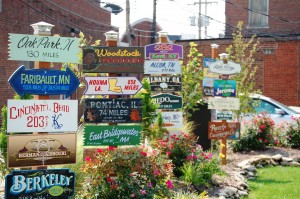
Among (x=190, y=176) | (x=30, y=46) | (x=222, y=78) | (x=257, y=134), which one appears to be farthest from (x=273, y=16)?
(x=30, y=46)

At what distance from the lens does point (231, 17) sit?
100 feet

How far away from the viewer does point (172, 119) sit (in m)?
10.8

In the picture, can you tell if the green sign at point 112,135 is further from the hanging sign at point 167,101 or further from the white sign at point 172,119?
the hanging sign at point 167,101

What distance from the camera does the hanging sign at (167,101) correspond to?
1089 cm

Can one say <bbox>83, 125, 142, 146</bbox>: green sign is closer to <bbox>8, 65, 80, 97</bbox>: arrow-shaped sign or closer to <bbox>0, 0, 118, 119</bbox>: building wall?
<bbox>8, 65, 80, 97</bbox>: arrow-shaped sign

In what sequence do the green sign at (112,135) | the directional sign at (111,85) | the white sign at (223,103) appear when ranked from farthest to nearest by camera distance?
the white sign at (223,103)
the directional sign at (111,85)
the green sign at (112,135)

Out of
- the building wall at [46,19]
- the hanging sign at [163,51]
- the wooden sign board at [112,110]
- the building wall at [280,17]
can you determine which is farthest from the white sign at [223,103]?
the building wall at [280,17]

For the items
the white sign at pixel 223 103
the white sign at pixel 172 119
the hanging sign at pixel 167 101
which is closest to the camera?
the white sign at pixel 172 119

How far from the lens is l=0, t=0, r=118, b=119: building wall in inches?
833

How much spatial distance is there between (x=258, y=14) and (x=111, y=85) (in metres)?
23.3

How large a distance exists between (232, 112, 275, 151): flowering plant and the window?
617 inches

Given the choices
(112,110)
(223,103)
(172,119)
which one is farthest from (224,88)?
(112,110)

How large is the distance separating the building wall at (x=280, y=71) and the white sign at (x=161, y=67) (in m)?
15.5

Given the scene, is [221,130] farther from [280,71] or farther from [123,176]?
[280,71]
